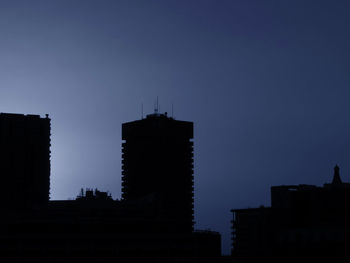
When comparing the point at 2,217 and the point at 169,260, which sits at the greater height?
the point at 2,217

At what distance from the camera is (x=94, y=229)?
649 feet

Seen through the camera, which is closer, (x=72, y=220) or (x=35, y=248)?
(x=35, y=248)

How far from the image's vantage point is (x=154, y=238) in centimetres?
19100

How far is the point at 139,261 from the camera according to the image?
18788 centimetres

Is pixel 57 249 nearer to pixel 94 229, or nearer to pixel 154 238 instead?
pixel 94 229

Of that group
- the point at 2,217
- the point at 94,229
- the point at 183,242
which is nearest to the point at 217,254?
the point at 183,242

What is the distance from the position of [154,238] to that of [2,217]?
153 feet

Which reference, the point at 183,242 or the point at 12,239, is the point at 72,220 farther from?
the point at 183,242

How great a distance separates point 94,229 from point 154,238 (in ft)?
63.4

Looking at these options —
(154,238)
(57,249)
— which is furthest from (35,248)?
(154,238)

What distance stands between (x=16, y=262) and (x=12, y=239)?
6.58m

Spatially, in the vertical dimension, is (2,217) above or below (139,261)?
above

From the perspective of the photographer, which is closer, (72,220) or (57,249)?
(57,249)

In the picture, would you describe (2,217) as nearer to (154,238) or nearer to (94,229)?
(94,229)
